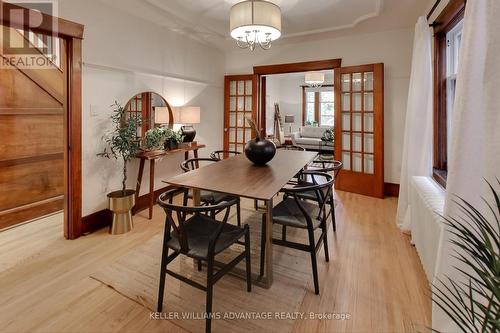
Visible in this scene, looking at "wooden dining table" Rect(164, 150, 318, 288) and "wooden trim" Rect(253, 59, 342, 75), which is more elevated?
"wooden trim" Rect(253, 59, 342, 75)

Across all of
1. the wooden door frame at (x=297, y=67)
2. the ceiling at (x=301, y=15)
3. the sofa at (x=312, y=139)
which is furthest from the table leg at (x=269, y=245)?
the sofa at (x=312, y=139)

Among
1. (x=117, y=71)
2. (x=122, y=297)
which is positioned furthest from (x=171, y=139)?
(x=122, y=297)

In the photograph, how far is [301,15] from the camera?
3.59 m

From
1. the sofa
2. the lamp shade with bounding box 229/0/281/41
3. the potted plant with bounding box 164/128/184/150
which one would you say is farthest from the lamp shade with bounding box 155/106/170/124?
the sofa

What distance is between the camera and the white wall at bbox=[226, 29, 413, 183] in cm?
415

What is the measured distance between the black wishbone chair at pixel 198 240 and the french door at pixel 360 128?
3.07 meters

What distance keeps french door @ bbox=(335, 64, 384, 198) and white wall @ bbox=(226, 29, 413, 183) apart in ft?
0.63

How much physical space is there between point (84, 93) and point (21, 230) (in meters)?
1.73

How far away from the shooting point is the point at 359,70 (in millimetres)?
4328

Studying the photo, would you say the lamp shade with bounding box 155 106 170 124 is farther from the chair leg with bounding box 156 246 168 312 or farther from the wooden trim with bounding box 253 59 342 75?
the chair leg with bounding box 156 246 168 312

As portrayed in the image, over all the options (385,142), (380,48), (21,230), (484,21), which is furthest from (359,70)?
(21,230)

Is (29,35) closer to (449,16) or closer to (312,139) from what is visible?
(449,16)

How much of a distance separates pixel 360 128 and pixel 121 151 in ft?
11.6

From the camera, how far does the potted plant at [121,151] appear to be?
3010 millimetres
